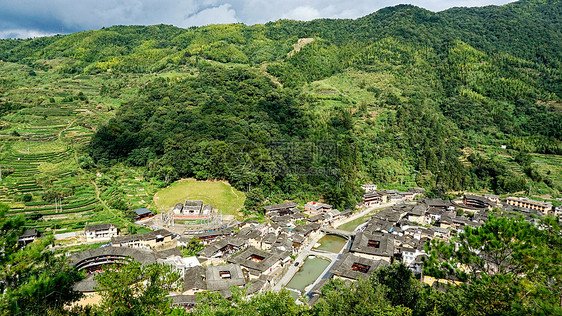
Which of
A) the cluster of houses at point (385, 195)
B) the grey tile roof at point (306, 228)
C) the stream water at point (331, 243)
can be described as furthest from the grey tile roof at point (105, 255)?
the cluster of houses at point (385, 195)

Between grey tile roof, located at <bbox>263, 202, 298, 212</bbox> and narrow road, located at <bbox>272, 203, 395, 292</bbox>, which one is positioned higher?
grey tile roof, located at <bbox>263, 202, 298, 212</bbox>

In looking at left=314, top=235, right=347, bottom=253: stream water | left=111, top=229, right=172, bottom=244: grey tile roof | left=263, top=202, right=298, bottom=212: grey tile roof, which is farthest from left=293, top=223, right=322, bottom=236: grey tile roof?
left=111, top=229, right=172, bottom=244: grey tile roof

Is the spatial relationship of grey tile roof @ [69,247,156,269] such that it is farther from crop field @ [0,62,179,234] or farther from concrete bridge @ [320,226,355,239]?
concrete bridge @ [320,226,355,239]

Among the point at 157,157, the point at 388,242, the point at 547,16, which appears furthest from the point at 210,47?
the point at 547,16

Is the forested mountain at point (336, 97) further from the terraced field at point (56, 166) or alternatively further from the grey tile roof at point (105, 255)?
the grey tile roof at point (105, 255)

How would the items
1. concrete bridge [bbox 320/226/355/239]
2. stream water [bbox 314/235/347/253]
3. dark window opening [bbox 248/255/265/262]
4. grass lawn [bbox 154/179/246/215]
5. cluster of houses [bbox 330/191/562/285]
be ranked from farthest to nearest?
1. grass lawn [bbox 154/179/246/215]
2. concrete bridge [bbox 320/226/355/239]
3. stream water [bbox 314/235/347/253]
4. dark window opening [bbox 248/255/265/262]
5. cluster of houses [bbox 330/191/562/285]

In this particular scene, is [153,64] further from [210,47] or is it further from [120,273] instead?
[120,273]

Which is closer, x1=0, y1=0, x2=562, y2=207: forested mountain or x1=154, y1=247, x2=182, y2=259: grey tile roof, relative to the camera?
x1=154, y1=247, x2=182, y2=259: grey tile roof
